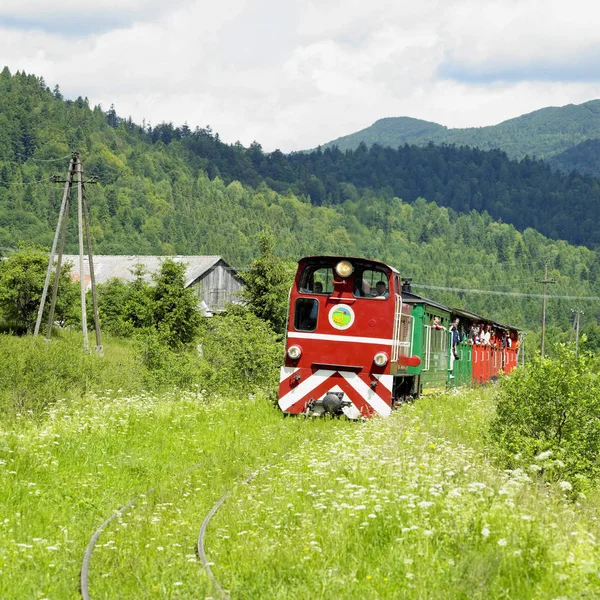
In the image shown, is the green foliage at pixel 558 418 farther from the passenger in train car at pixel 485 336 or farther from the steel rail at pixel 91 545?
the passenger in train car at pixel 485 336

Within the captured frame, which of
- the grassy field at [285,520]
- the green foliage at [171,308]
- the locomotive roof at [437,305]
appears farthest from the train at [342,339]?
the green foliage at [171,308]

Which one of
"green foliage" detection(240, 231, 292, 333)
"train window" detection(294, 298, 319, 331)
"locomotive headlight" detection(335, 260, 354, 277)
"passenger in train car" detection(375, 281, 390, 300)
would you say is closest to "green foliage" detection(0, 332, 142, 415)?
"train window" detection(294, 298, 319, 331)

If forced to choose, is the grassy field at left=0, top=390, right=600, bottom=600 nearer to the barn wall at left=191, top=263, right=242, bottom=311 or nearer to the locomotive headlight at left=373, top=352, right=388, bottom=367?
the locomotive headlight at left=373, top=352, right=388, bottom=367

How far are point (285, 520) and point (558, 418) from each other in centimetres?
650

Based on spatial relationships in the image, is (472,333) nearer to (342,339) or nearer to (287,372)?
(342,339)

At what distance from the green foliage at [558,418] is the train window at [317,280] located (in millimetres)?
6551

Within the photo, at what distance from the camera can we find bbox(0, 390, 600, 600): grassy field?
23.9ft

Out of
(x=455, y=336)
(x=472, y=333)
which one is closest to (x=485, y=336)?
(x=472, y=333)

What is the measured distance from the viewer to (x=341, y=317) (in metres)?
19.8

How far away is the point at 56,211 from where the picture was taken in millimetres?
165125

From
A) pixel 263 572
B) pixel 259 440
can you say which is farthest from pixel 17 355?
pixel 263 572

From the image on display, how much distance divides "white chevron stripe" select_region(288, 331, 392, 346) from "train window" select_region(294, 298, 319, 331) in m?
0.14

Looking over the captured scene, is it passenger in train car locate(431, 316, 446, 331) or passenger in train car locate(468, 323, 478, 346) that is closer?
passenger in train car locate(431, 316, 446, 331)

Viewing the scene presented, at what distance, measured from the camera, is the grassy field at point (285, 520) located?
7293 mm
